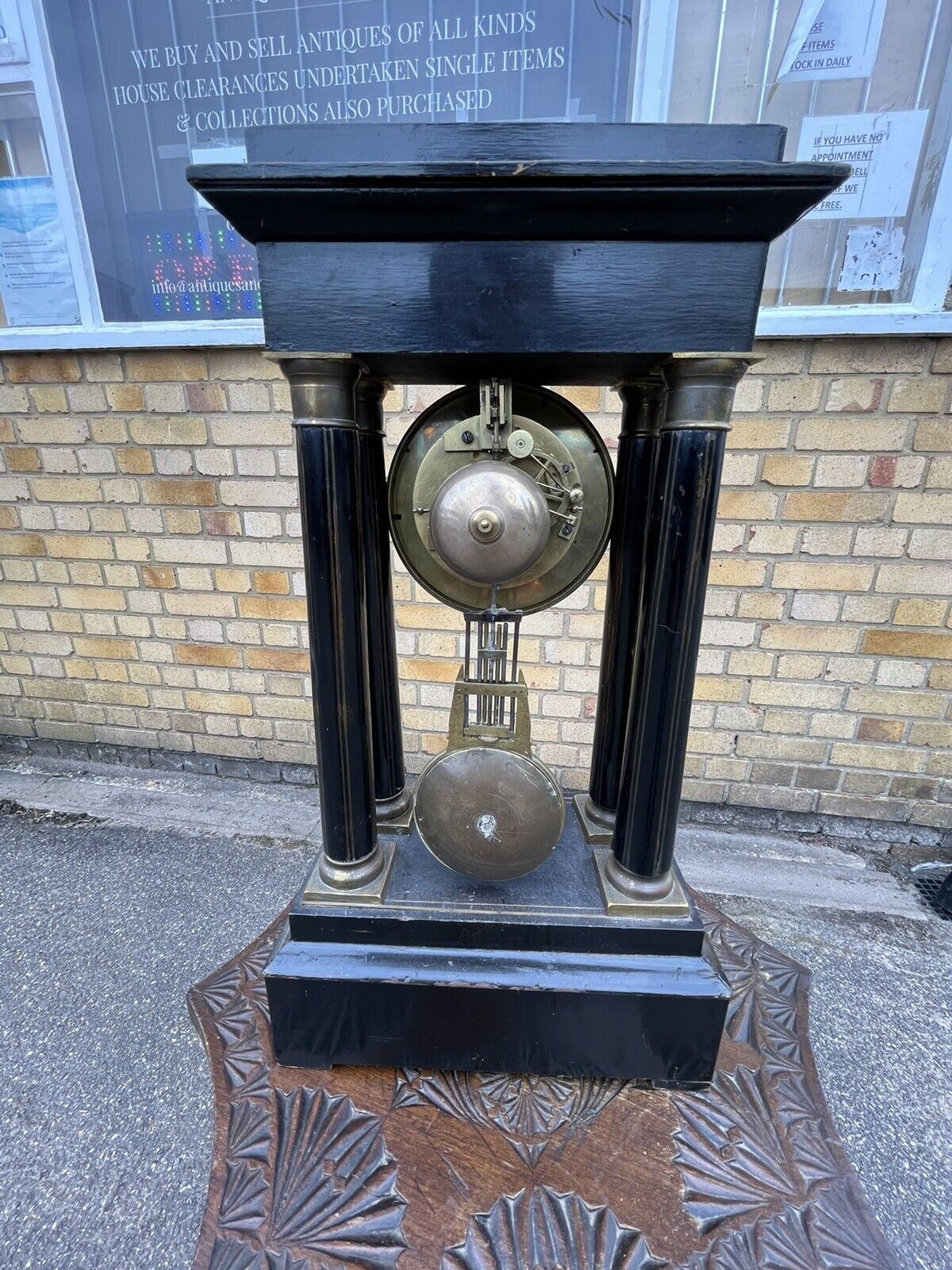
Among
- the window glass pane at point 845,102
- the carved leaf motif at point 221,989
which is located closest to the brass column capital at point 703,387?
the window glass pane at point 845,102

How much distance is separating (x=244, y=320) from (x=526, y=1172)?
2255 millimetres

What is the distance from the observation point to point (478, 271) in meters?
0.93

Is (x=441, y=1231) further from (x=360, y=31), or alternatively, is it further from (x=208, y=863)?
(x=360, y=31)

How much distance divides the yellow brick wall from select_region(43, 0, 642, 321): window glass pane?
1.10ft

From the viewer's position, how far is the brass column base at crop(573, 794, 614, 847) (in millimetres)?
1388

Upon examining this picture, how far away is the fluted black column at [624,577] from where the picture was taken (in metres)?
1.20

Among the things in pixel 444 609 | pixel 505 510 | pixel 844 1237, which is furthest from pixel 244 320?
pixel 844 1237

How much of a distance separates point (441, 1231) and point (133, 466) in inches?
86.1

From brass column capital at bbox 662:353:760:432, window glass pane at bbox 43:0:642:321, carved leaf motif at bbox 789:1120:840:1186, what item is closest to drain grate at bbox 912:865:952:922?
carved leaf motif at bbox 789:1120:840:1186

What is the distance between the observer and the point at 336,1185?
1.00 meters

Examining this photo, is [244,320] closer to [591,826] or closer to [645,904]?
[591,826]

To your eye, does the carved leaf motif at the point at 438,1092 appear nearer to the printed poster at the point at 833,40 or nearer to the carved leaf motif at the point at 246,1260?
the carved leaf motif at the point at 246,1260

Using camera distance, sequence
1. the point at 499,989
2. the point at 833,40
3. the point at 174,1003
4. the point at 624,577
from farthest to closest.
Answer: the point at 833,40
the point at 174,1003
the point at 624,577
the point at 499,989

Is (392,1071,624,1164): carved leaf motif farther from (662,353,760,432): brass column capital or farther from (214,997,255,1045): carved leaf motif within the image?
(662,353,760,432): brass column capital
